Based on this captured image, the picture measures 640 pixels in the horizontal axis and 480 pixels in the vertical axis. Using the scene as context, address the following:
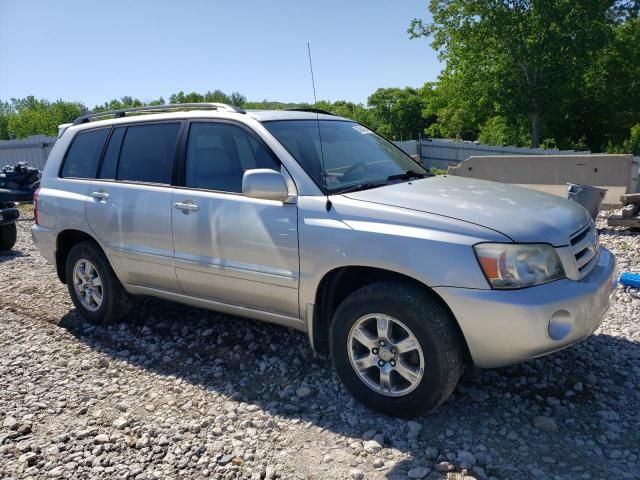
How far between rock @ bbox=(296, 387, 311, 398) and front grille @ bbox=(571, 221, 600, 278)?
1.86 m

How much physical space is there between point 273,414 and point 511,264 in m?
1.73

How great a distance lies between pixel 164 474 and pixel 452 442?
1568 mm

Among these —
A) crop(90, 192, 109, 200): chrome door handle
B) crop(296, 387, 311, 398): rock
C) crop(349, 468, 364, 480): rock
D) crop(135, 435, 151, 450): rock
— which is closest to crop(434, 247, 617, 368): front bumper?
crop(349, 468, 364, 480): rock

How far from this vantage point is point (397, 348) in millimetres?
2979

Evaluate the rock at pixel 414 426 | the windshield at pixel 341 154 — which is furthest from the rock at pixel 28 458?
the windshield at pixel 341 154

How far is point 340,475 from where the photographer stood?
104 inches

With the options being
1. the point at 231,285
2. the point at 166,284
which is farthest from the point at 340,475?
the point at 166,284

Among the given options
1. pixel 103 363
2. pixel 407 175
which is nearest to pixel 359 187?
pixel 407 175

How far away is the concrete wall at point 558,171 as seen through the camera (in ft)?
30.6

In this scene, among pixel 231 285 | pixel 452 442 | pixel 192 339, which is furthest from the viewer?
pixel 192 339

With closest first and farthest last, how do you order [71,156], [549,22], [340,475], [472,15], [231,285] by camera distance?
[340,475] → [231,285] → [71,156] → [549,22] → [472,15]

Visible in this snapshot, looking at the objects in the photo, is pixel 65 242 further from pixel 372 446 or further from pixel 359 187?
pixel 372 446

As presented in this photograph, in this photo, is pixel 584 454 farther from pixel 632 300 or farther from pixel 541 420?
pixel 632 300

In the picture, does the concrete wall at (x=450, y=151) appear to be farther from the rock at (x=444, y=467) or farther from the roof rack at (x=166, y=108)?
the rock at (x=444, y=467)
